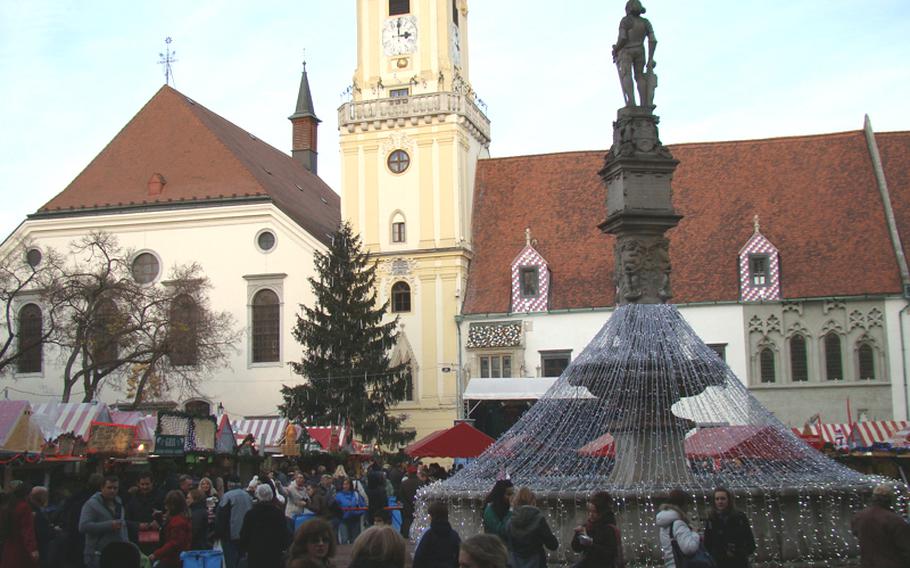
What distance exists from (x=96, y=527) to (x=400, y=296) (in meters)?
34.0

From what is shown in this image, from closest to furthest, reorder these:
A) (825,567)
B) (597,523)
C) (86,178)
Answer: (597,523) < (825,567) < (86,178)

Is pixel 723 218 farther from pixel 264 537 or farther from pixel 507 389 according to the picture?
pixel 264 537

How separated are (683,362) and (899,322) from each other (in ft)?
89.7

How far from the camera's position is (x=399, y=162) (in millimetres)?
45688

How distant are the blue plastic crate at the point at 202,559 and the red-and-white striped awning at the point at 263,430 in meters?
21.9

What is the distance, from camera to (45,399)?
151 ft

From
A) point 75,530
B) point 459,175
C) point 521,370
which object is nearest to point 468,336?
point 521,370

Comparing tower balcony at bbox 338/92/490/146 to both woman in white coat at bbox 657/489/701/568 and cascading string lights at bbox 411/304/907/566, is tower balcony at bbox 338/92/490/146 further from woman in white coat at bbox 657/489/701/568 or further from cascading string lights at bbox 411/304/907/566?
woman in white coat at bbox 657/489/701/568

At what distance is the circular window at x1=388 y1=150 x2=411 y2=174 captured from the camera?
45594 millimetres

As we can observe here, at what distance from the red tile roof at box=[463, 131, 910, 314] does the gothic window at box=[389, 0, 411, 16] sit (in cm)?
706

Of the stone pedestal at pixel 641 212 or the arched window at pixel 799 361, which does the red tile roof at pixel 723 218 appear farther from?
the stone pedestal at pixel 641 212

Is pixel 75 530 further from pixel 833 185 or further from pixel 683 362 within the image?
pixel 833 185

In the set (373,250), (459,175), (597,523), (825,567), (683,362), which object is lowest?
(825,567)

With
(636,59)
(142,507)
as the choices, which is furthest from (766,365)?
(142,507)
